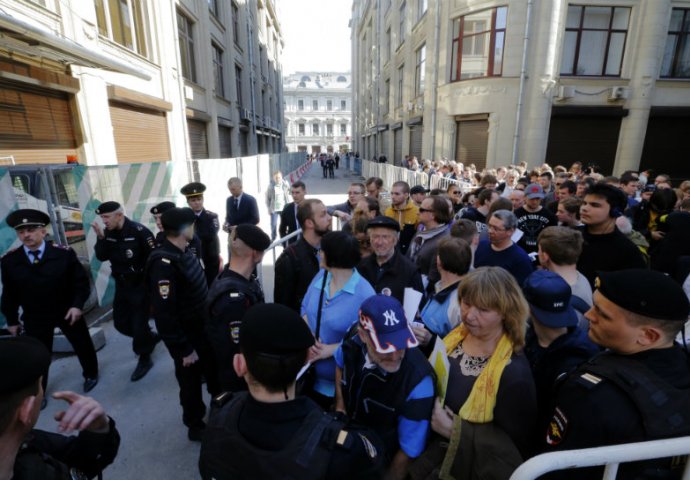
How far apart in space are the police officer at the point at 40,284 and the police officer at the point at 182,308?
1.30m

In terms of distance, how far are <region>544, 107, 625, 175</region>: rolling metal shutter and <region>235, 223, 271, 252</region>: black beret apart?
16.5 meters

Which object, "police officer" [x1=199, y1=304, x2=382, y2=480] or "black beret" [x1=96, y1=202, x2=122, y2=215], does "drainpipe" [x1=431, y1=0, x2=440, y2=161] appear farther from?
"police officer" [x1=199, y1=304, x2=382, y2=480]

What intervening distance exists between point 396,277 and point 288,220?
11.3ft

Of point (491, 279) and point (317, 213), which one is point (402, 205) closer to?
point (317, 213)

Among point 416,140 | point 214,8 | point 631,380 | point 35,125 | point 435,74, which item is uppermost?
point 214,8

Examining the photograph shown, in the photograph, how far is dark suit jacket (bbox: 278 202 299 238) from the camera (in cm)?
600

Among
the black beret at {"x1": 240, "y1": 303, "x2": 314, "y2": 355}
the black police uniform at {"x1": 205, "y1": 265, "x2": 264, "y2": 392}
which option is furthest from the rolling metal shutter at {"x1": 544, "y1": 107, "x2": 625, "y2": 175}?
the black beret at {"x1": 240, "y1": 303, "x2": 314, "y2": 355}

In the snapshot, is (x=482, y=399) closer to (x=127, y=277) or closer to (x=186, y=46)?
(x=127, y=277)

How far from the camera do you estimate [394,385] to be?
5.38ft

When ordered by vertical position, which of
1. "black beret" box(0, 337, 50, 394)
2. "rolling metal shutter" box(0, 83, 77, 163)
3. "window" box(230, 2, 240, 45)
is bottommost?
"black beret" box(0, 337, 50, 394)

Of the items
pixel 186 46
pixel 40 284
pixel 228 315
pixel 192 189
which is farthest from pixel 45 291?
pixel 186 46

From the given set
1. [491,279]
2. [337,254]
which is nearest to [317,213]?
[337,254]

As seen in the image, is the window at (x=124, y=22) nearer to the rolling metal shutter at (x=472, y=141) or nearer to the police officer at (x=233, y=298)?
the police officer at (x=233, y=298)

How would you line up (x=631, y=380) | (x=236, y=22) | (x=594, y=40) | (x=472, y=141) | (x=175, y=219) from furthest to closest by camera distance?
1. (x=236, y=22)
2. (x=472, y=141)
3. (x=594, y=40)
4. (x=175, y=219)
5. (x=631, y=380)
